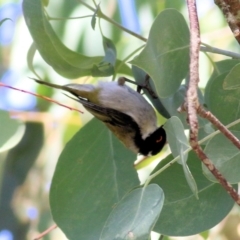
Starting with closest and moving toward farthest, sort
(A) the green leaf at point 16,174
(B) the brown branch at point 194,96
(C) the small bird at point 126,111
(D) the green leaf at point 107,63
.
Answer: (B) the brown branch at point 194,96, (D) the green leaf at point 107,63, (C) the small bird at point 126,111, (A) the green leaf at point 16,174

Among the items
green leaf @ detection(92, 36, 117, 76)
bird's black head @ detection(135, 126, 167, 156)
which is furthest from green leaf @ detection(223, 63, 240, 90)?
bird's black head @ detection(135, 126, 167, 156)

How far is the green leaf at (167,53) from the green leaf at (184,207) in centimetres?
12

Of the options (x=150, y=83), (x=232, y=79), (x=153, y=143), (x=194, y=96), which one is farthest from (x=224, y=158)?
(x=153, y=143)

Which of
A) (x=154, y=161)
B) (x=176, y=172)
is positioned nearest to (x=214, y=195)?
(x=176, y=172)

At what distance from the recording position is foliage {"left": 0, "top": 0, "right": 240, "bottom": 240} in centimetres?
65

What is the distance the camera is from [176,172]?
80cm

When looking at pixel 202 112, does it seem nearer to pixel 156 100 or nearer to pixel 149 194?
pixel 149 194

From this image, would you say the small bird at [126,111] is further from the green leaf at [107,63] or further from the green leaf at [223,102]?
the green leaf at [223,102]

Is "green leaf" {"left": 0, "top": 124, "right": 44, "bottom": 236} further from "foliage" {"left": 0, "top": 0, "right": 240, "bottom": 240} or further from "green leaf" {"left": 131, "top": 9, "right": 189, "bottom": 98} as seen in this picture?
"green leaf" {"left": 131, "top": 9, "right": 189, "bottom": 98}

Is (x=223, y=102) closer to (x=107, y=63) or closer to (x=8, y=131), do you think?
(x=107, y=63)

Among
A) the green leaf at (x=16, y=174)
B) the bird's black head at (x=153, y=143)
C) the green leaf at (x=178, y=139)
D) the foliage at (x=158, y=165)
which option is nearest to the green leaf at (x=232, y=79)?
the foliage at (x=158, y=165)

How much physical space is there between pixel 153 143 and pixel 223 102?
0.51m

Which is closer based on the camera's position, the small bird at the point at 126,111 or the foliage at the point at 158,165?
the foliage at the point at 158,165

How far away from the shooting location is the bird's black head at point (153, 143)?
4.22 ft
